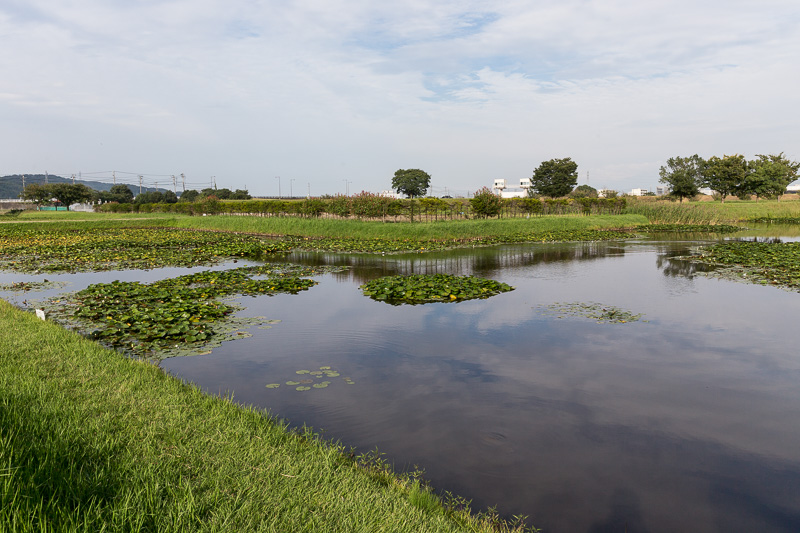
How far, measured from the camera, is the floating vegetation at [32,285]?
1472 centimetres

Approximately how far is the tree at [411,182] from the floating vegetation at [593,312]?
337 feet

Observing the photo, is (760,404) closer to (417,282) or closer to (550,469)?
(550,469)

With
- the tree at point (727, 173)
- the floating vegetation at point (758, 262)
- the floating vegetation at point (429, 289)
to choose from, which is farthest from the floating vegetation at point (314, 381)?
the tree at point (727, 173)

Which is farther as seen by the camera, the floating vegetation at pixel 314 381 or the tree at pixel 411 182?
the tree at pixel 411 182

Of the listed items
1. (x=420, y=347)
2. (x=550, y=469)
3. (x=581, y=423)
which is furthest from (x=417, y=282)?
(x=550, y=469)

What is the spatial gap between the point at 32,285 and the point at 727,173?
293 feet

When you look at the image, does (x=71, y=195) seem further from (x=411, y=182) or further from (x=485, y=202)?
(x=485, y=202)

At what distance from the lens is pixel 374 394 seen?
7.29 meters

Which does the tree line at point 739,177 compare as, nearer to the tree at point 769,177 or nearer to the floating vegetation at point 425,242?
the tree at point 769,177

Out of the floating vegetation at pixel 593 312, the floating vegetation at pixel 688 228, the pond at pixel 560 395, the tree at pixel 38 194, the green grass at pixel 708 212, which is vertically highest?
the tree at pixel 38 194

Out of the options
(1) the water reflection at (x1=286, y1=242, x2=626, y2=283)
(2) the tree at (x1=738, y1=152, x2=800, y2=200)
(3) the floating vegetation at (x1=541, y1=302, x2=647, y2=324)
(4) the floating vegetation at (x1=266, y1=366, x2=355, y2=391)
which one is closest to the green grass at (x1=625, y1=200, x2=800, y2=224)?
(2) the tree at (x1=738, y1=152, x2=800, y2=200)

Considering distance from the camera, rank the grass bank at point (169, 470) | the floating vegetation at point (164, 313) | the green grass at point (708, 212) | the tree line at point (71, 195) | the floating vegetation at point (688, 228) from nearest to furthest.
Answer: the grass bank at point (169, 470) < the floating vegetation at point (164, 313) < the floating vegetation at point (688, 228) < the green grass at point (708, 212) < the tree line at point (71, 195)

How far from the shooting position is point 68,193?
3275 inches

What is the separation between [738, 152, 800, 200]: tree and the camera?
240ft
